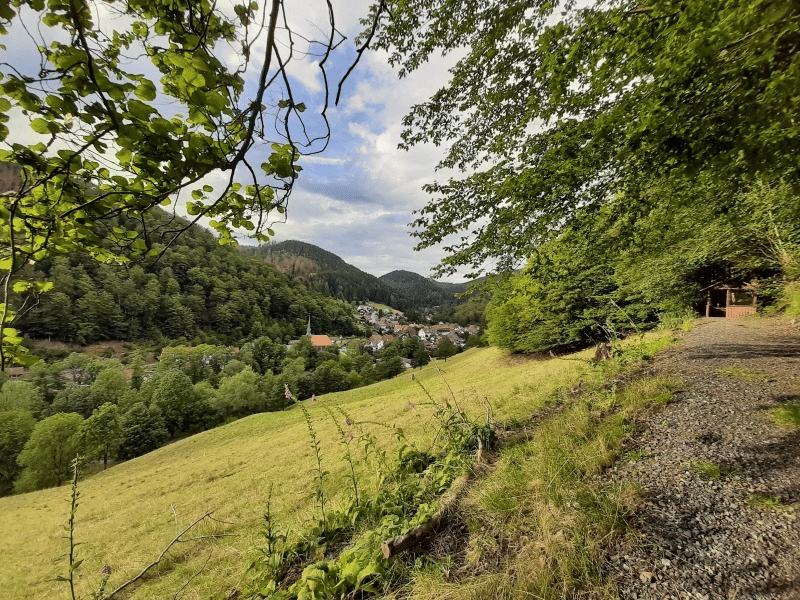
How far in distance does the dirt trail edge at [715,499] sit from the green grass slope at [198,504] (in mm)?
2487

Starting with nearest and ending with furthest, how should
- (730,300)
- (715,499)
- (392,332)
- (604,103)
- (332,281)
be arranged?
(715,499) < (604,103) < (730,300) < (392,332) < (332,281)

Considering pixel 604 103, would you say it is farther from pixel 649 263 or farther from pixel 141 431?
pixel 141 431

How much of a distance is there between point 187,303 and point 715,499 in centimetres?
9527

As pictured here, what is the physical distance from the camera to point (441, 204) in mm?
4797

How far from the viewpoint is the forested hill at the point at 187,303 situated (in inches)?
2633

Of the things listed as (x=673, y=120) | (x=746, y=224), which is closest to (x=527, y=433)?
(x=673, y=120)

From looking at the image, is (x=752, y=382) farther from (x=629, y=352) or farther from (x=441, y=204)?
(x=441, y=204)

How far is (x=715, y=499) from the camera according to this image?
2.61 metres

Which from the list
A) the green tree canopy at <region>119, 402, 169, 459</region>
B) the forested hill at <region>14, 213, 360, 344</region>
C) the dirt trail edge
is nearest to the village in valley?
the forested hill at <region>14, 213, 360, 344</region>

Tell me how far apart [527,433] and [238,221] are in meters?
4.59

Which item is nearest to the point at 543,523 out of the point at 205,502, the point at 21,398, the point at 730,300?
the point at 205,502

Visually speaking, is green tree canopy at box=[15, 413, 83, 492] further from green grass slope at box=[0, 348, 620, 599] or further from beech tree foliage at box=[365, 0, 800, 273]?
beech tree foliage at box=[365, 0, 800, 273]

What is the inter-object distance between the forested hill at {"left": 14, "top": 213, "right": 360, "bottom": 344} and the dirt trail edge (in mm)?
69592

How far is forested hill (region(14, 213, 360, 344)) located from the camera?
219ft
